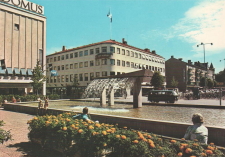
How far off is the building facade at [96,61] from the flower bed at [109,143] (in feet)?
163

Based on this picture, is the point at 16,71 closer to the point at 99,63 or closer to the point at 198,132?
the point at 99,63

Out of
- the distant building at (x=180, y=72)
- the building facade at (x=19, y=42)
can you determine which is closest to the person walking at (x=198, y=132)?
the building facade at (x=19, y=42)

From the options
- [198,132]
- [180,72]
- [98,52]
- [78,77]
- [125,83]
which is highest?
[98,52]

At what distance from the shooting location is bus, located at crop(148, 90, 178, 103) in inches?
1063

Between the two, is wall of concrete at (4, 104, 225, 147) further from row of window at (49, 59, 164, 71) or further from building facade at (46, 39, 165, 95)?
row of window at (49, 59, 164, 71)

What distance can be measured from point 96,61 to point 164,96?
116 feet

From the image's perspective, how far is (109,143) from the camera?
5.13 meters

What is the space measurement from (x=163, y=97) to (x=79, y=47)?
1744 inches

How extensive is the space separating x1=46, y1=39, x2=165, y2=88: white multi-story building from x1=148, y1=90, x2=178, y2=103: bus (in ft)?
99.0

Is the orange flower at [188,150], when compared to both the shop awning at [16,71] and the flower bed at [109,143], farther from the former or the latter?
the shop awning at [16,71]

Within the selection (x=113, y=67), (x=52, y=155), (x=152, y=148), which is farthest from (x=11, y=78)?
(x=152, y=148)

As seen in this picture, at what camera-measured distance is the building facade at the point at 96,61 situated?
58847mm

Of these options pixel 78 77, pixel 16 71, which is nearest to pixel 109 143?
pixel 16 71

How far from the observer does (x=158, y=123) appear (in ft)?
28.0
